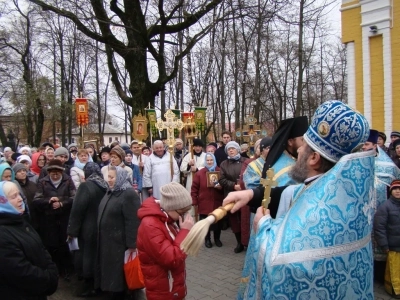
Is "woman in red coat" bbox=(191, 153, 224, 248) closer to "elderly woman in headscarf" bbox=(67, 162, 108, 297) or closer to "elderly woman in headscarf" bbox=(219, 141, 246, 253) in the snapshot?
"elderly woman in headscarf" bbox=(219, 141, 246, 253)

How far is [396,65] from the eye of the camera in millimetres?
11656

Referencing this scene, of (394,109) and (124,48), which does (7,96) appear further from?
(394,109)

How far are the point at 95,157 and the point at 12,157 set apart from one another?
7.16 ft

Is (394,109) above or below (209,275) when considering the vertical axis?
above

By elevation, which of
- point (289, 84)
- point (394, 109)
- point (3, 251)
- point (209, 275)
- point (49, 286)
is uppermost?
point (289, 84)

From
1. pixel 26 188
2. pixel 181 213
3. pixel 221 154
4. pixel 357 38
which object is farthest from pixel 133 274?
pixel 357 38

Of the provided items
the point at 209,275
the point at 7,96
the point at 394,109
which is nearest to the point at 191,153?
the point at 209,275

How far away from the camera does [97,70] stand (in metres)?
32.2

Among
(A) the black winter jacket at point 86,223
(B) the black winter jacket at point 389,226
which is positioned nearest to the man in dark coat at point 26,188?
(A) the black winter jacket at point 86,223

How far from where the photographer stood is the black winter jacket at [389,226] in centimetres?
520

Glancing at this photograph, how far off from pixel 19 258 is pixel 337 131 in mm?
2390

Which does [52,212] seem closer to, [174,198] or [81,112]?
[174,198]

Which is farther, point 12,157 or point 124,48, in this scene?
point 124,48

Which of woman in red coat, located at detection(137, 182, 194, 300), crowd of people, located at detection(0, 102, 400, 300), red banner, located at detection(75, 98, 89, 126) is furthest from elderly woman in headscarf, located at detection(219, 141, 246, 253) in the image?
red banner, located at detection(75, 98, 89, 126)
